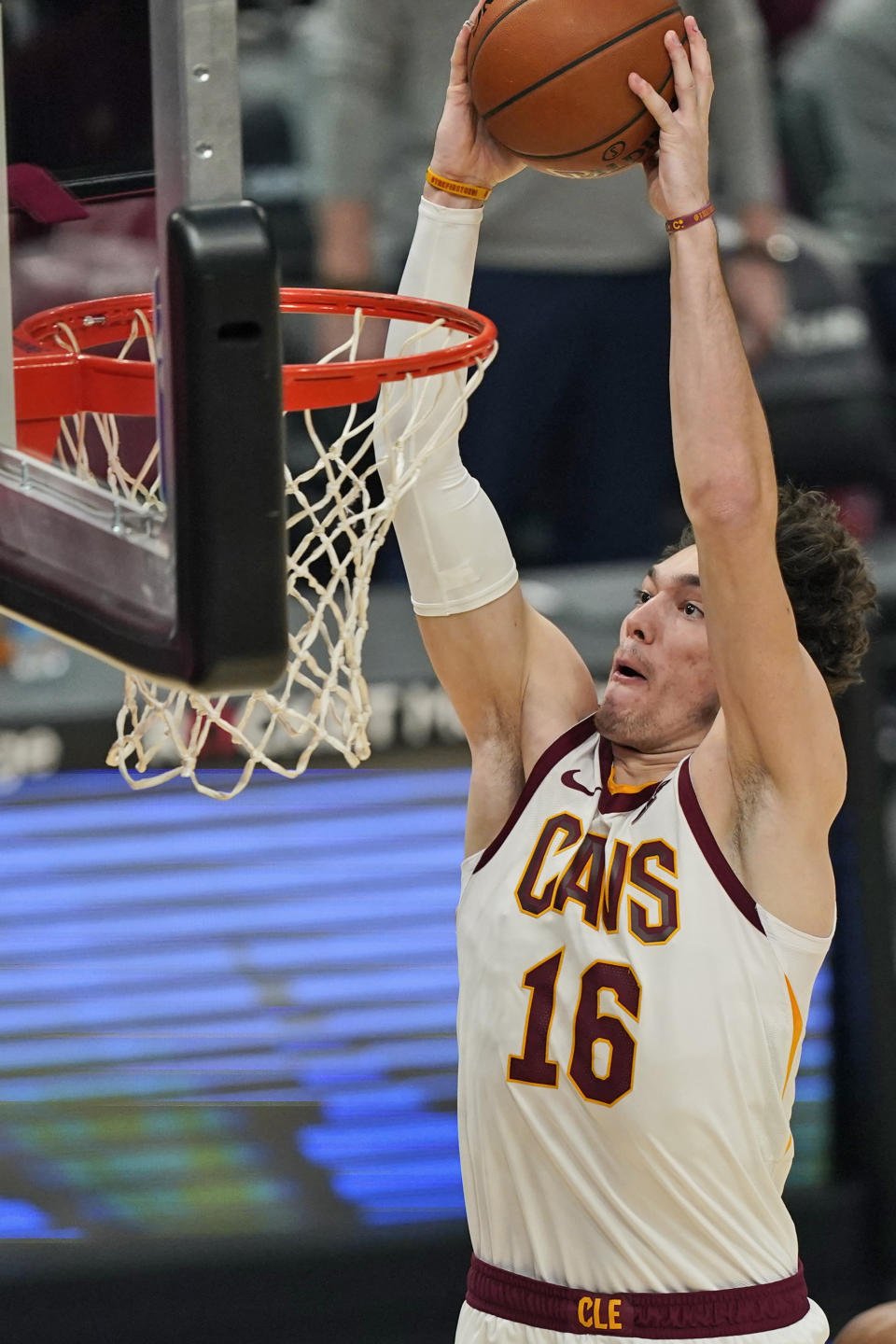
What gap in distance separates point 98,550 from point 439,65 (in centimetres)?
314

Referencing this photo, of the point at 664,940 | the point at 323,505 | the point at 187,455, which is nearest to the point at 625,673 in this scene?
the point at 664,940

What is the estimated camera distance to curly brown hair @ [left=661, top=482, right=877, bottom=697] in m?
2.94

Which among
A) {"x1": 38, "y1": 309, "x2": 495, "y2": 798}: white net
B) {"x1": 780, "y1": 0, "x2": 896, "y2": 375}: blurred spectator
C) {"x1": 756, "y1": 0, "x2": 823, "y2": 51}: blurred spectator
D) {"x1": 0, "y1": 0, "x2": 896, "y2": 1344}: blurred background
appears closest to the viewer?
{"x1": 38, "y1": 309, "x2": 495, "y2": 798}: white net

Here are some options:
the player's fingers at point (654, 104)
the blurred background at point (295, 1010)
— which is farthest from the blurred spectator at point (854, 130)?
the player's fingers at point (654, 104)

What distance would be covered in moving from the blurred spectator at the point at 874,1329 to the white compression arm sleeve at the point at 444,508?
4.36ft

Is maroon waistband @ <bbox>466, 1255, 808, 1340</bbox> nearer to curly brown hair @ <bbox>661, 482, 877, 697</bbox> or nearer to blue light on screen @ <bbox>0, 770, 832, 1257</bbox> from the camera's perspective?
curly brown hair @ <bbox>661, 482, 877, 697</bbox>

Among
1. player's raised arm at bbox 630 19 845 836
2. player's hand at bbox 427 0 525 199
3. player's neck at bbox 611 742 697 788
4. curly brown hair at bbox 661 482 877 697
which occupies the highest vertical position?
player's hand at bbox 427 0 525 199

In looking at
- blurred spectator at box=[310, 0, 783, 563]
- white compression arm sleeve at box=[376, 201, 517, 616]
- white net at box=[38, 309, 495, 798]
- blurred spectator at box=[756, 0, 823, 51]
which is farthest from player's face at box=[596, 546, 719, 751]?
blurred spectator at box=[756, 0, 823, 51]

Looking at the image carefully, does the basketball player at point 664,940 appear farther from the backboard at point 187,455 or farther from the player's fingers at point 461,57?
the backboard at point 187,455

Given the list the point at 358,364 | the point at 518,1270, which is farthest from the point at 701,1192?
the point at 358,364

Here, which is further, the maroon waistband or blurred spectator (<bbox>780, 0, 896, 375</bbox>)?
blurred spectator (<bbox>780, 0, 896, 375</bbox>)

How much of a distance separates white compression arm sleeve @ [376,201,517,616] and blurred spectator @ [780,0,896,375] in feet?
11.8

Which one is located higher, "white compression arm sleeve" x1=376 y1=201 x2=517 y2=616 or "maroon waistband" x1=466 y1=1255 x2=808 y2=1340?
"white compression arm sleeve" x1=376 y1=201 x2=517 y2=616

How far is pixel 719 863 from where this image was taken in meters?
2.73
